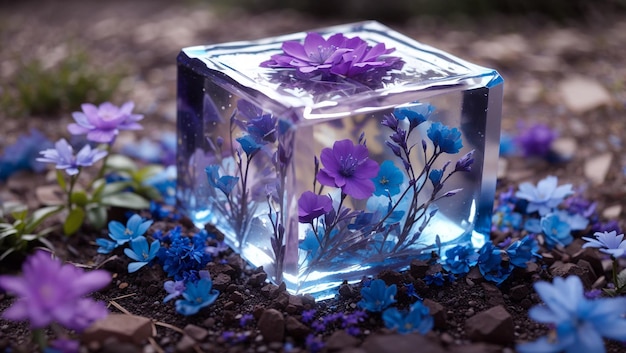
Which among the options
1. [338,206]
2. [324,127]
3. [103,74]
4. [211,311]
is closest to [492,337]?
[338,206]

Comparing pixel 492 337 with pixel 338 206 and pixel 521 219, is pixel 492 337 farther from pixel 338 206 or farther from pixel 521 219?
pixel 521 219

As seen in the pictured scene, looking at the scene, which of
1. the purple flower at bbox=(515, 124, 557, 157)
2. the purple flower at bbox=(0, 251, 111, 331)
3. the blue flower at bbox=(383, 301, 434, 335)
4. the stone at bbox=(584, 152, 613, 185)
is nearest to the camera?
the purple flower at bbox=(0, 251, 111, 331)

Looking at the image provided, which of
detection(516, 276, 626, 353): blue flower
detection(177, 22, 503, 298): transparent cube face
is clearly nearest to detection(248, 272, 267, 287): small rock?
detection(177, 22, 503, 298): transparent cube face

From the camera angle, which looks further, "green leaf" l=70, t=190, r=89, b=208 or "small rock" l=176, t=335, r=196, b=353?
"green leaf" l=70, t=190, r=89, b=208

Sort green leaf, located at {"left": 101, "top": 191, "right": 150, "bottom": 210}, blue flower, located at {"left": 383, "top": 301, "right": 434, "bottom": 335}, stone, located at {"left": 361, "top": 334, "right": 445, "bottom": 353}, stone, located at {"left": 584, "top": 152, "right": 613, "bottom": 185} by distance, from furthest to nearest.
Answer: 1. stone, located at {"left": 584, "top": 152, "right": 613, "bottom": 185}
2. green leaf, located at {"left": 101, "top": 191, "right": 150, "bottom": 210}
3. blue flower, located at {"left": 383, "top": 301, "right": 434, "bottom": 335}
4. stone, located at {"left": 361, "top": 334, "right": 445, "bottom": 353}

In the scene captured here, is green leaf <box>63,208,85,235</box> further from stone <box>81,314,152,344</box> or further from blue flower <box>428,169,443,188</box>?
blue flower <box>428,169,443,188</box>

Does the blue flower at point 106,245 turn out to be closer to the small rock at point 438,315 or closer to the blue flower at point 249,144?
the blue flower at point 249,144

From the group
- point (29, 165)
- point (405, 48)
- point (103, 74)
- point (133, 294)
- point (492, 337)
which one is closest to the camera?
point (492, 337)
